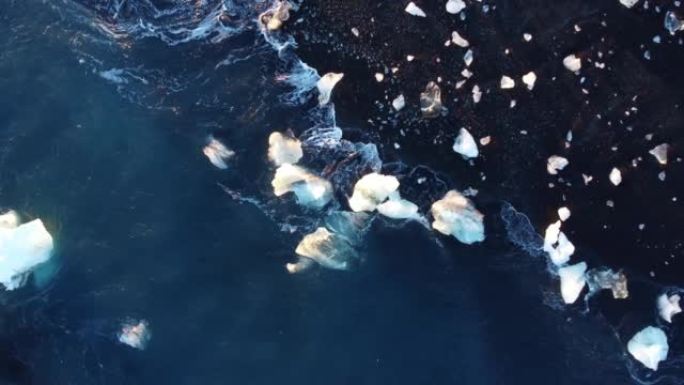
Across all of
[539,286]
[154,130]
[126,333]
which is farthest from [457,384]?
[154,130]

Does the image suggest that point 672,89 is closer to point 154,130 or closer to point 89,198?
point 154,130

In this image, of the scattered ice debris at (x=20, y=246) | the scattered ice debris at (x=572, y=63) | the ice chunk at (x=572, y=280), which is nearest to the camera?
the scattered ice debris at (x=572, y=63)

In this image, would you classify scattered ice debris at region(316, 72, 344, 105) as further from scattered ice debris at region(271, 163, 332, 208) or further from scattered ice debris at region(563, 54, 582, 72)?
scattered ice debris at region(563, 54, 582, 72)

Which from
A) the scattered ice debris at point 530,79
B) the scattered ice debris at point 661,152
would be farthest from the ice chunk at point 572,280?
the scattered ice debris at point 530,79

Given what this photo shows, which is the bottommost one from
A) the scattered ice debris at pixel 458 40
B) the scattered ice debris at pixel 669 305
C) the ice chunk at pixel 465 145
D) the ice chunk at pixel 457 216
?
the scattered ice debris at pixel 669 305

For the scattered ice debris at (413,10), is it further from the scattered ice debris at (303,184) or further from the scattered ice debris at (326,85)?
the scattered ice debris at (303,184)

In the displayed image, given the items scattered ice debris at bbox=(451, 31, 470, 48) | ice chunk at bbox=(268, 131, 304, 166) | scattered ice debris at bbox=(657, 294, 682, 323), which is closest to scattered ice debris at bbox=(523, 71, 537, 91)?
scattered ice debris at bbox=(451, 31, 470, 48)

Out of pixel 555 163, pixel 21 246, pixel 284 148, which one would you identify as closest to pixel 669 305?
pixel 555 163

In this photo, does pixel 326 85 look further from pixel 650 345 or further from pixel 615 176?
pixel 650 345
